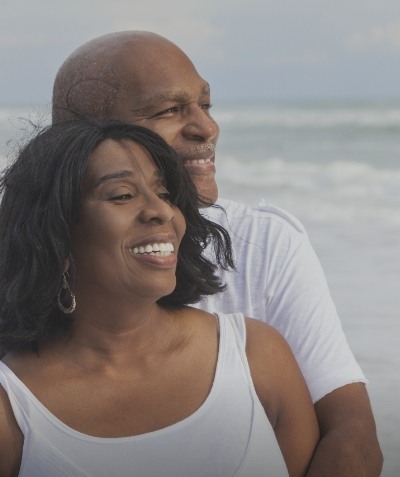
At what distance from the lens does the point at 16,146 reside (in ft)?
10.2

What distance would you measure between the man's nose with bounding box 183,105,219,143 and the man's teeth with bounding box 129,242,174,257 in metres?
0.88

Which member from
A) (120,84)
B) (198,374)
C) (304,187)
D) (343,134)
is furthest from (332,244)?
(343,134)

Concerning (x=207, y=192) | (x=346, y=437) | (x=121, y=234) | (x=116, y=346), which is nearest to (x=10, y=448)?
(x=116, y=346)

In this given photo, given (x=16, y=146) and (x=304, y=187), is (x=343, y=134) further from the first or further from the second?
(x=16, y=146)

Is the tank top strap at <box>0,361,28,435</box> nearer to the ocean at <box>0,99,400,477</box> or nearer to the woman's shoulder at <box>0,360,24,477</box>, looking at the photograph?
the woman's shoulder at <box>0,360,24,477</box>

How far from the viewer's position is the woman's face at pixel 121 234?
2.77 meters

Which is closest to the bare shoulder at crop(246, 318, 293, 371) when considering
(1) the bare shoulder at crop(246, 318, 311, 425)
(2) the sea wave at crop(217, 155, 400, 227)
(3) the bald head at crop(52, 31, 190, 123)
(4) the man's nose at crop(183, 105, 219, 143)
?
(1) the bare shoulder at crop(246, 318, 311, 425)

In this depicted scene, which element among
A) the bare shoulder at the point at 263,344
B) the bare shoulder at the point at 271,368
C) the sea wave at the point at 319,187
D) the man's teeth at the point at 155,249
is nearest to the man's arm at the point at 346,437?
the bare shoulder at the point at 271,368

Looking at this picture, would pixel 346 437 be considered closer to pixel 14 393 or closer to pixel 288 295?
pixel 288 295

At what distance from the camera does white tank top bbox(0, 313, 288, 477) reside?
2684mm

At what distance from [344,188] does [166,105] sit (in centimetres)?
1113

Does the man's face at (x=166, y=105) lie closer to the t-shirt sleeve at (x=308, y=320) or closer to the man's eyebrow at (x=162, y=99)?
the man's eyebrow at (x=162, y=99)

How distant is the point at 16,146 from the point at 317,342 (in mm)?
995

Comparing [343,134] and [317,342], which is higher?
[317,342]
